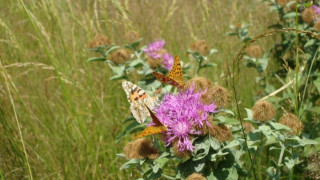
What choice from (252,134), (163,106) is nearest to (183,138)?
(163,106)

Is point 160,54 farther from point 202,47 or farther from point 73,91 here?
point 73,91

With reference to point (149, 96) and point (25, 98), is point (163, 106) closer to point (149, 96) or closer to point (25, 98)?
point (149, 96)

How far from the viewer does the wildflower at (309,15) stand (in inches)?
104

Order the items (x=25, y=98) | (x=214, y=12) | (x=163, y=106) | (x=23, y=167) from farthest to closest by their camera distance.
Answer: (x=214, y=12)
(x=25, y=98)
(x=23, y=167)
(x=163, y=106)

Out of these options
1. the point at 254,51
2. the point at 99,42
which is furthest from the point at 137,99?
the point at 254,51

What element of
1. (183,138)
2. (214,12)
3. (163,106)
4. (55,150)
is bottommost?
(55,150)

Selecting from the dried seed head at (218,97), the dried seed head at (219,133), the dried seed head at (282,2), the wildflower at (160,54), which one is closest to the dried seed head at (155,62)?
the wildflower at (160,54)

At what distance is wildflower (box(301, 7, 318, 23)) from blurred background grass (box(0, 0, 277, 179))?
69cm

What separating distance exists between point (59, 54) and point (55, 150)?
1223 mm

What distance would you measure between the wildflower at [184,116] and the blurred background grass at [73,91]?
382mm

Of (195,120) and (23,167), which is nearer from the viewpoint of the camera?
(195,120)

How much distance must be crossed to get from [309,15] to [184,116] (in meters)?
1.56

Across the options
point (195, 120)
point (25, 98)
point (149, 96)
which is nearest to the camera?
point (195, 120)

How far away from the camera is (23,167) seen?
7.67 feet
